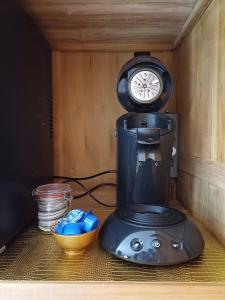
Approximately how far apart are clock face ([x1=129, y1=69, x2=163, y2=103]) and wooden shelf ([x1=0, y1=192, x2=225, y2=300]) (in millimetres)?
425

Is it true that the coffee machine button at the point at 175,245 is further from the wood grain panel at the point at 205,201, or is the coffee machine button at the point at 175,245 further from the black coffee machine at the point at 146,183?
the wood grain panel at the point at 205,201

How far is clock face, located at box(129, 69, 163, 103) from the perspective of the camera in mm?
764

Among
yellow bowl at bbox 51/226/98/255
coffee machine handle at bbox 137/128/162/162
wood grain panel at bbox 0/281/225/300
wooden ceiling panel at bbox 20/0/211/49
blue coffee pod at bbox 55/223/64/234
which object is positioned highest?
wooden ceiling panel at bbox 20/0/211/49

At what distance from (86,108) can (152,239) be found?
64 cm

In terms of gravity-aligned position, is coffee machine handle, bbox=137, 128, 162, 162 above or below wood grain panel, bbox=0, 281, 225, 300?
above

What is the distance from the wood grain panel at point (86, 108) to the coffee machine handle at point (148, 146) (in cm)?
37

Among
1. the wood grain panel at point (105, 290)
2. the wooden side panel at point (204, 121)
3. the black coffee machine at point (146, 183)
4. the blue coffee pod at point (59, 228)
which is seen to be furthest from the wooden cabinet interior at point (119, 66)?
the blue coffee pod at point (59, 228)

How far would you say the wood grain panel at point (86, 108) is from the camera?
40.0 inches

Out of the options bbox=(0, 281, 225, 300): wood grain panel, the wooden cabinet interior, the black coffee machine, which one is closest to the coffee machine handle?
the black coffee machine

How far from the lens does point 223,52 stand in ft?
1.98

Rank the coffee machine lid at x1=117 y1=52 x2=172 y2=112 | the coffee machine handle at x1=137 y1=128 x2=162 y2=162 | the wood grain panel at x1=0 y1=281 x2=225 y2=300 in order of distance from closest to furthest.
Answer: the wood grain panel at x1=0 y1=281 x2=225 y2=300 → the coffee machine handle at x1=137 y1=128 x2=162 y2=162 → the coffee machine lid at x1=117 y1=52 x2=172 y2=112

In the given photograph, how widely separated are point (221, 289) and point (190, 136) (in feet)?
1.65

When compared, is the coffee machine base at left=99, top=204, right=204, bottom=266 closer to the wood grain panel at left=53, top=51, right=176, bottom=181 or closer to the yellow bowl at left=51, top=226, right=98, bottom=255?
the yellow bowl at left=51, top=226, right=98, bottom=255

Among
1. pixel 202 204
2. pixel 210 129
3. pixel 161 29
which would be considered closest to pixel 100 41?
pixel 161 29
